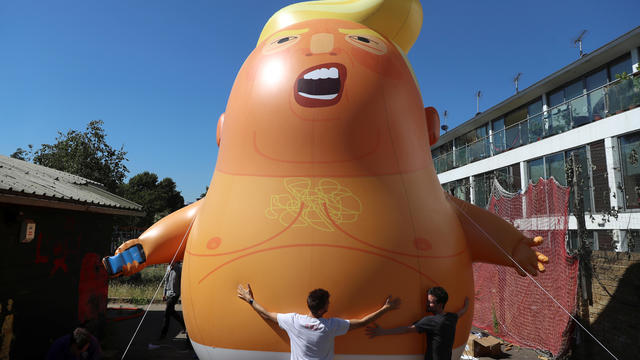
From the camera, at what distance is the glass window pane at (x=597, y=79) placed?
14.2 meters

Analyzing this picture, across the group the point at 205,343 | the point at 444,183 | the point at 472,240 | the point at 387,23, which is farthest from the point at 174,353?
the point at 444,183

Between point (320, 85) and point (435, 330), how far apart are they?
2.07 meters

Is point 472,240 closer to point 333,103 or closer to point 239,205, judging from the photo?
point 333,103

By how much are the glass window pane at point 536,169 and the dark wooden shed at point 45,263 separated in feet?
44.5

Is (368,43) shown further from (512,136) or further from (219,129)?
(512,136)

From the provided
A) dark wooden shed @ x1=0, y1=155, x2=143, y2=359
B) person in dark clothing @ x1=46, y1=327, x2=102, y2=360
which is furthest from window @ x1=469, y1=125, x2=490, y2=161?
person in dark clothing @ x1=46, y1=327, x2=102, y2=360

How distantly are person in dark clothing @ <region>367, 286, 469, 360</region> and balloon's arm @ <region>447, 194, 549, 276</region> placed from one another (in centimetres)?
101

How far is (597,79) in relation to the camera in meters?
14.5

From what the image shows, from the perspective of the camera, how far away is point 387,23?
4.05 metres

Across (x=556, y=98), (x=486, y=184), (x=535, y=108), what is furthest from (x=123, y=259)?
(x=535, y=108)

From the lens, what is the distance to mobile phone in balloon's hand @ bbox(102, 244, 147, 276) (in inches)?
140

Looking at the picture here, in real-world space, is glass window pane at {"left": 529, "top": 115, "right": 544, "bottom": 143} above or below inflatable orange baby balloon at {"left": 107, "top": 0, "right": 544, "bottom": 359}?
above

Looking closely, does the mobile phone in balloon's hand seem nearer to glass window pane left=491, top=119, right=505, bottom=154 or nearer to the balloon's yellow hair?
the balloon's yellow hair

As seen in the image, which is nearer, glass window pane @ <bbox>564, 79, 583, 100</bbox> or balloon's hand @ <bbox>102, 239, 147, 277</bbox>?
balloon's hand @ <bbox>102, 239, 147, 277</bbox>
